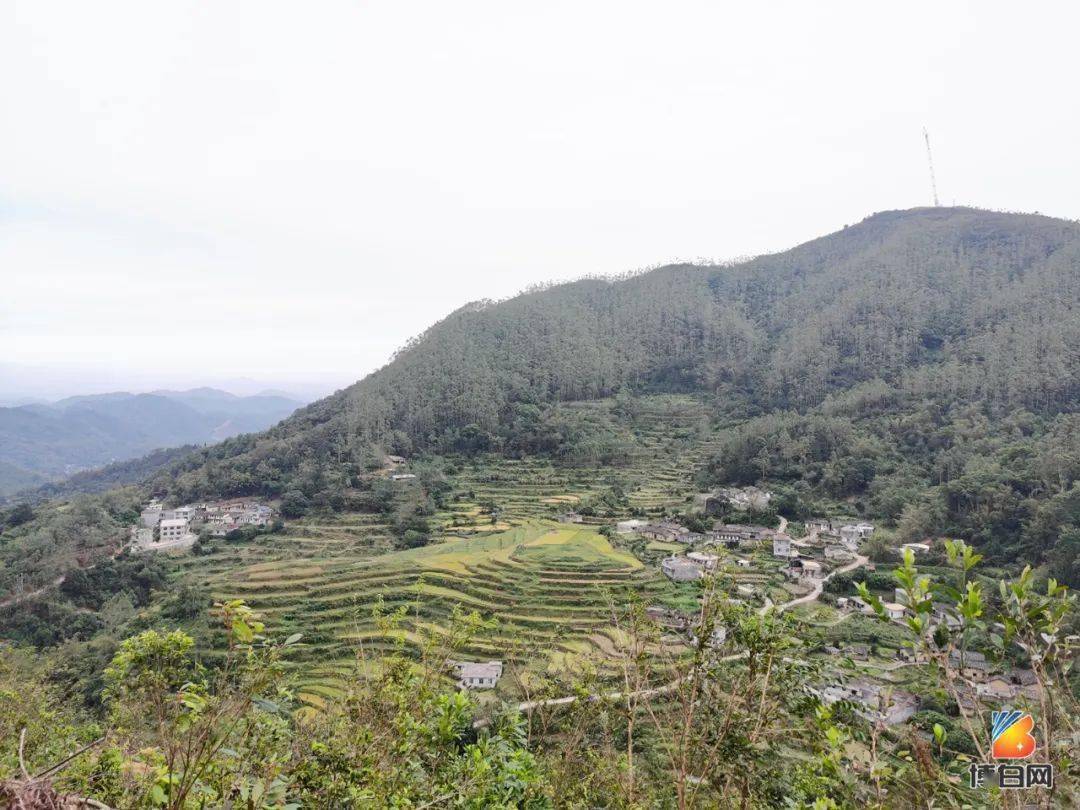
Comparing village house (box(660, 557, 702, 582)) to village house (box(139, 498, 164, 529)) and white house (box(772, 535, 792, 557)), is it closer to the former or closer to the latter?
white house (box(772, 535, 792, 557))

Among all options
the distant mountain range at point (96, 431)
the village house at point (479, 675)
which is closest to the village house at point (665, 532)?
the village house at point (479, 675)

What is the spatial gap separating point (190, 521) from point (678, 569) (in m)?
27.2

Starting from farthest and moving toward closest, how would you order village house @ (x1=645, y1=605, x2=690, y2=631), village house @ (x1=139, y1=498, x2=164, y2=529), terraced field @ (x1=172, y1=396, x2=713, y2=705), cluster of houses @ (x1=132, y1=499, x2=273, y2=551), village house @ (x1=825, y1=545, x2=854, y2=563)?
village house @ (x1=139, y1=498, x2=164, y2=529) < cluster of houses @ (x1=132, y1=499, x2=273, y2=551) < village house @ (x1=825, y1=545, x2=854, y2=563) < terraced field @ (x1=172, y1=396, x2=713, y2=705) < village house @ (x1=645, y1=605, x2=690, y2=631)

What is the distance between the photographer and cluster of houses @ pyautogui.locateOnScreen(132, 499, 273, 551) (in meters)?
28.4

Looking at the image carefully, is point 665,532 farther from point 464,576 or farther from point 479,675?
point 479,675

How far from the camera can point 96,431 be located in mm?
123812

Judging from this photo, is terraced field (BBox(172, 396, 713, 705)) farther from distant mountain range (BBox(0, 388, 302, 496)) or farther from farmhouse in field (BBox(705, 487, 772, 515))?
distant mountain range (BBox(0, 388, 302, 496))

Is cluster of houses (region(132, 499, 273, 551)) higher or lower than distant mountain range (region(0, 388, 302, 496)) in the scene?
lower

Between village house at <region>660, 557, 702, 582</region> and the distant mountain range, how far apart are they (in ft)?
260

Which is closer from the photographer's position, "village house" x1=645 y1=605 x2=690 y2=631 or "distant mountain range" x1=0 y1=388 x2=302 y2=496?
"village house" x1=645 y1=605 x2=690 y2=631
